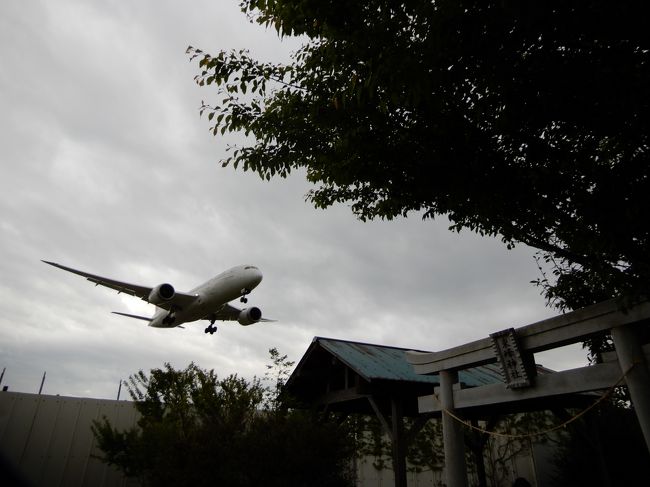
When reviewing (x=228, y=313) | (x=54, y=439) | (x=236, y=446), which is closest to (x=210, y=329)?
(x=228, y=313)

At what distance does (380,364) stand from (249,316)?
1445 centimetres

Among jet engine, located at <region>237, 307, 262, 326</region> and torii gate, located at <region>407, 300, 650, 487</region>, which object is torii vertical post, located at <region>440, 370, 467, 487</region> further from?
jet engine, located at <region>237, 307, 262, 326</region>

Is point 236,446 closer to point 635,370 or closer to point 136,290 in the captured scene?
point 635,370

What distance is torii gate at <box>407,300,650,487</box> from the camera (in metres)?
5.24

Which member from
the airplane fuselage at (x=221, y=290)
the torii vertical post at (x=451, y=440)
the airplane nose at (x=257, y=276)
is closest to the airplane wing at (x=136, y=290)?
the airplane fuselage at (x=221, y=290)

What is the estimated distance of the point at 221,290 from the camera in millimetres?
21281

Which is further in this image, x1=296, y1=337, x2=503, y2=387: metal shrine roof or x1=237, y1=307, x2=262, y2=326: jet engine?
x1=237, y1=307, x2=262, y2=326: jet engine

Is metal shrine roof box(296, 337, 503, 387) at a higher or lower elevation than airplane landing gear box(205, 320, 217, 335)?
lower

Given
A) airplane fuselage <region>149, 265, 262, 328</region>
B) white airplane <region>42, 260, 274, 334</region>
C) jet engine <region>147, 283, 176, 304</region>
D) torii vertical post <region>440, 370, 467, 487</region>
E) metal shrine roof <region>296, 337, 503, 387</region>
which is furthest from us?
airplane fuselage <region>149, 265, 262, 328</region>

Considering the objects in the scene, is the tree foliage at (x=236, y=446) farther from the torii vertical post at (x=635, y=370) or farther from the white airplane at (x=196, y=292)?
the white airplane at (x=196, y=292)

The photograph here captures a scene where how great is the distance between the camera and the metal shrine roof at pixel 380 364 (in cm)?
1139

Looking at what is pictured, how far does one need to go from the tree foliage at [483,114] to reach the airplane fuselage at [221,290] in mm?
14635

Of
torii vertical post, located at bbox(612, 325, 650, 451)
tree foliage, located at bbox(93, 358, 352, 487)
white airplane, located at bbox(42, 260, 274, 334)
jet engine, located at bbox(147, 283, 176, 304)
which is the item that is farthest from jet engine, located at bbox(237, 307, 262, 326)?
torii vertical post, located at bbox(612, 325, 650, 451)

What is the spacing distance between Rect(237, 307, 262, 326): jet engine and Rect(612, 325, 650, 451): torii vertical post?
71.5 ft
